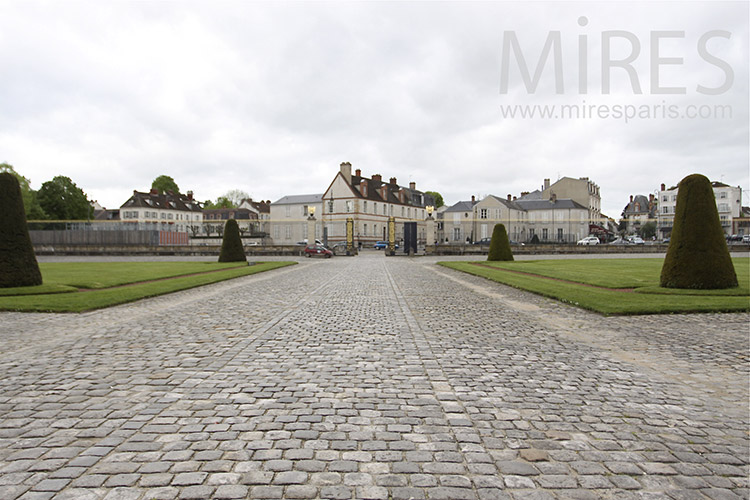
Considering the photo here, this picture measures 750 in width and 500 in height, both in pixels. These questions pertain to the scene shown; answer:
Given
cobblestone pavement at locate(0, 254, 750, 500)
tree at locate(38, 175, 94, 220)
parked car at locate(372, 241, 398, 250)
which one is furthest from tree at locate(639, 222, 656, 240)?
tree at locate(38, 175, 94, 220)

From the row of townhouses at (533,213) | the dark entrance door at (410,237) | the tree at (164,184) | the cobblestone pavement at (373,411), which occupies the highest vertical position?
the tree at (164,184)

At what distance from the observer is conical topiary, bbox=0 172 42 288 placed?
12.7 metres

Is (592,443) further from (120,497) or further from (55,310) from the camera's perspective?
(55,310)

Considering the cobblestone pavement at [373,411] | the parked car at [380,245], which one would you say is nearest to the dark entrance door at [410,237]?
the parked car at [380,245]

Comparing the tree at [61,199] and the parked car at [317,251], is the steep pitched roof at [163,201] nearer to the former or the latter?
the tree at [61,199]

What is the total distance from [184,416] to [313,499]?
1757mm

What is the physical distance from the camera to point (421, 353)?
6035mm

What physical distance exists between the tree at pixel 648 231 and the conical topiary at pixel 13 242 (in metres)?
90.7

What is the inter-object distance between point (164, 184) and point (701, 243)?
314 ft

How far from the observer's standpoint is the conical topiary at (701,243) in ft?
39.1

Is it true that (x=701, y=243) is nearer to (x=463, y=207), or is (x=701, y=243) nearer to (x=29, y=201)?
(x=463, y=207)

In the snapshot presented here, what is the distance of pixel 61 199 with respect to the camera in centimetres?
6775

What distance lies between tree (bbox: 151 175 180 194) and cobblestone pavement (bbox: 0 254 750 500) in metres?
91.5

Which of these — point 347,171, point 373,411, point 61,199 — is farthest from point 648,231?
point 61,199
